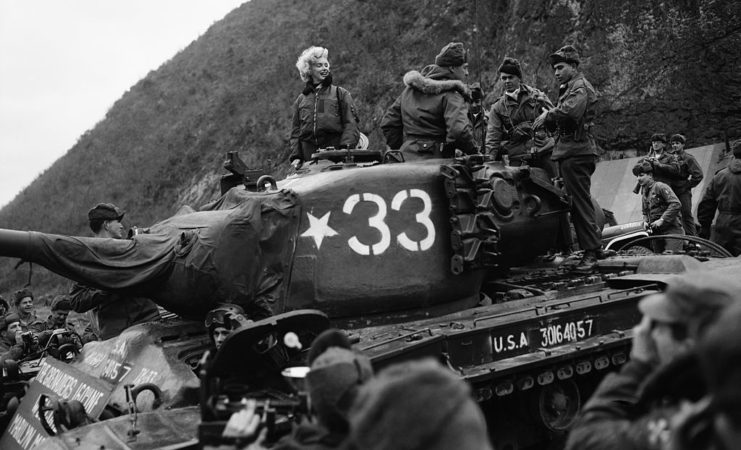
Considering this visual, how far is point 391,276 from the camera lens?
6.66 metres

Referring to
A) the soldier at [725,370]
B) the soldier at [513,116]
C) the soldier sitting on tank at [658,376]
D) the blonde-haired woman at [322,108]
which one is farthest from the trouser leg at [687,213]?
the soldier at [725,370]

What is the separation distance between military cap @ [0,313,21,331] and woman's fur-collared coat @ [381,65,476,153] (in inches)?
251

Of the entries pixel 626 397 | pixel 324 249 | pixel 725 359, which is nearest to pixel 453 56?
pixel 324 249

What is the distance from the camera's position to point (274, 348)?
17.9 ft

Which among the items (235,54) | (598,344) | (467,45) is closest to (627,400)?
(598,344)

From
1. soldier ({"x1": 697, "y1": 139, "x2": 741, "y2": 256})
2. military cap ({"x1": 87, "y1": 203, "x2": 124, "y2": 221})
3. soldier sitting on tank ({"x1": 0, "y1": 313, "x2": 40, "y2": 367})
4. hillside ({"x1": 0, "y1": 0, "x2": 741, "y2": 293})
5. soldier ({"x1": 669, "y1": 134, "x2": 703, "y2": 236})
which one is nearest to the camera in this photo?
military cap ({"x1": 87, "y1": 203, "x2": 124, "y2": 221})

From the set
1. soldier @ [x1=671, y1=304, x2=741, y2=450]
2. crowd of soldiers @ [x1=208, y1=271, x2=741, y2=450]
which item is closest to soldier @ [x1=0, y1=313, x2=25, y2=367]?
crowd of soldiers @ [x1=208, y1=271, x2=741, y2=450]

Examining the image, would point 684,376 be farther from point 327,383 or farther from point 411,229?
point 411,229

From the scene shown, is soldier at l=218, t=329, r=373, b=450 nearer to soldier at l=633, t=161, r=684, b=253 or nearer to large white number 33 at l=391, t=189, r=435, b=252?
large white number 33 at l=391, t=189, r=435, b=252

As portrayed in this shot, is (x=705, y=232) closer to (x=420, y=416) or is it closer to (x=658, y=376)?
(x=658, y=376)

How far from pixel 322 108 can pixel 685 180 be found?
21.1 ft

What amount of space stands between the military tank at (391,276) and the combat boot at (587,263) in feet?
2.36

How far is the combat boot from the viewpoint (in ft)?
26.1

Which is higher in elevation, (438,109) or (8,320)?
(438,109)
